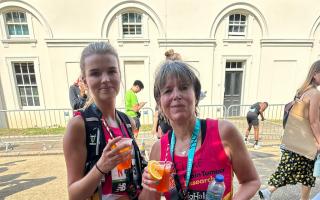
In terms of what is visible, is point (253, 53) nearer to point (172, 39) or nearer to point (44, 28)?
point (172, 39)

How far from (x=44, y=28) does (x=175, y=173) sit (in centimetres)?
1130

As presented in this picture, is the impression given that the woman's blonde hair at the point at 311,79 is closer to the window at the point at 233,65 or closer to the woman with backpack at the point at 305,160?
the woman with backpack at the point at 305,160

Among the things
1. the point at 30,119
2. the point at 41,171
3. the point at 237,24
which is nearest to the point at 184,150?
the point at 41,171

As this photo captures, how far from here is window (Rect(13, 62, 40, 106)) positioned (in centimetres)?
1086

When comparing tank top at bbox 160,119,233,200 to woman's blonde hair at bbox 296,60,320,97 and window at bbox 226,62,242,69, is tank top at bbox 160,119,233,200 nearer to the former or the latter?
woman's blonde hair at bbox 296,60,320,97

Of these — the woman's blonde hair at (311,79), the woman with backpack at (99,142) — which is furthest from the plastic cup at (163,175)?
the woman's blonde hair at (311,79)

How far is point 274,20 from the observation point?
1166 cm

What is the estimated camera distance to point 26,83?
11.1 meters

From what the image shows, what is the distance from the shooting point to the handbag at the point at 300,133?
116 inches

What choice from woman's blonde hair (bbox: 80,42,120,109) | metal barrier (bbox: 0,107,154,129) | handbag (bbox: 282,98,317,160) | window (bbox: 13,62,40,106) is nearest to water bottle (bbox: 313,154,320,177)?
handbag (bbox: 282,98,317,160)

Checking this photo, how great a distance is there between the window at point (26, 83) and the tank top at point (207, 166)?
11792 millimetres

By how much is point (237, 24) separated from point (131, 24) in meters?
5.90

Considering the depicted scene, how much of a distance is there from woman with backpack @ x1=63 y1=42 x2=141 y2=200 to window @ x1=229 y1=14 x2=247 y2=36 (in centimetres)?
1172

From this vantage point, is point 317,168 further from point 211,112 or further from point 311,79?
point 211,112
